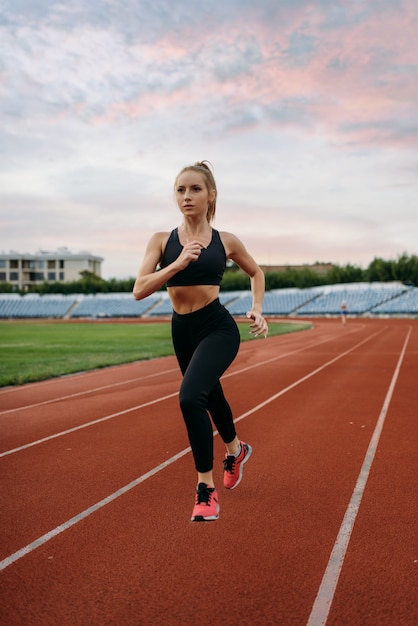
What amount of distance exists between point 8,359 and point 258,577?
14824mm

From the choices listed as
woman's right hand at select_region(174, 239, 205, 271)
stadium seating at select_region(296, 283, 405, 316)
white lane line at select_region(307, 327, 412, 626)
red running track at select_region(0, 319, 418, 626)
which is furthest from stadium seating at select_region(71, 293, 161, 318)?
woman's right hand at select_region(174, 239, 205, 271)

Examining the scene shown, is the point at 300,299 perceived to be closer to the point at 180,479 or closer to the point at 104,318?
the point at 104,318

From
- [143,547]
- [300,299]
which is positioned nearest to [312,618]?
[143,547]

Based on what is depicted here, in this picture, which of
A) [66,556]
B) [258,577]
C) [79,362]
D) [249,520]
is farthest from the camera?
[79,362]

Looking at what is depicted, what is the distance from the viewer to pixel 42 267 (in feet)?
394

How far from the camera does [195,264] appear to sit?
383 centimetres

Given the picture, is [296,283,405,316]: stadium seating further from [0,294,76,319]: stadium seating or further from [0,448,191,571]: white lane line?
[0,448,191,571]: white lane line

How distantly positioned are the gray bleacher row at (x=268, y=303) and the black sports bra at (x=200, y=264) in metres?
51.7

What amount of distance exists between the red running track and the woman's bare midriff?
1.39 meters

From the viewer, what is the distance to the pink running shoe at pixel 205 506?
3.69 m

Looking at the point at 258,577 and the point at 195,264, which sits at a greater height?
the point at 195,264

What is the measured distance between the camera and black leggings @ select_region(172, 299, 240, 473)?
3635 millimetres

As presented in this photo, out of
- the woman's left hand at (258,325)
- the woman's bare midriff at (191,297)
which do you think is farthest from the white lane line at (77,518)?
the woman's left hand at (258,325)

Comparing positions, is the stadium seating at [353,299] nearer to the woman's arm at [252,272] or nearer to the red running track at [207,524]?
the red running track at [207,524]
